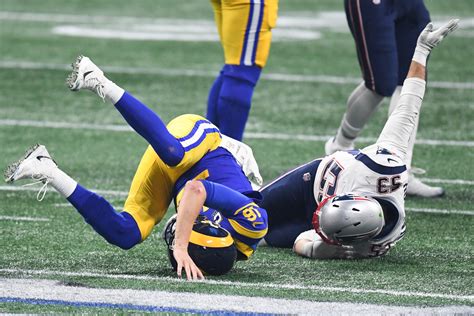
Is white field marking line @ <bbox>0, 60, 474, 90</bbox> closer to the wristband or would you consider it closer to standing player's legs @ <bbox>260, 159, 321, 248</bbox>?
the wristband

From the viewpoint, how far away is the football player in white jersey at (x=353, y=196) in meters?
4.88

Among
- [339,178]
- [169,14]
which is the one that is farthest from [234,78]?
[169,14]

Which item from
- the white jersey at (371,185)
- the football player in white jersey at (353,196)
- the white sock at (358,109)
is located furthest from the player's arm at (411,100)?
the white sock at (358,109)

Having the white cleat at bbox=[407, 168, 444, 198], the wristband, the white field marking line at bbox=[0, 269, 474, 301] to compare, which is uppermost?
the wristband

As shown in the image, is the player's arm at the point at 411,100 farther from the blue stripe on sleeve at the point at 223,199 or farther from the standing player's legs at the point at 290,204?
the blue stripe on sleeve at the point at 223,199

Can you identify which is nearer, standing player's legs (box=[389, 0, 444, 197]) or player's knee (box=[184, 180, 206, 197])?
player's knee (box=[184, 180, 206, 197])

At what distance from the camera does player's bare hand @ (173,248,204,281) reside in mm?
4613

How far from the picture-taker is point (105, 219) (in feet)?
15.6

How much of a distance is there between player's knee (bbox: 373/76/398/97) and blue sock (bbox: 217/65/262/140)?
28.2 inches

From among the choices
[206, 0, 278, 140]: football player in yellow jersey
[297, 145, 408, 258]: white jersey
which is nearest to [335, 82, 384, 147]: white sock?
[206, 0, 278, 140]: football player in yellow jersey

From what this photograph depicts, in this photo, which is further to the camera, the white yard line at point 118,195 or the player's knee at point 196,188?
the white yard line at point 118,195

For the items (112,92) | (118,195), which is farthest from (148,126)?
(118,195)

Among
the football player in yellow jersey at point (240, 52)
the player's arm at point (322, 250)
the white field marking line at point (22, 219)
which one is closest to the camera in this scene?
the player's arm at point (322, 250)

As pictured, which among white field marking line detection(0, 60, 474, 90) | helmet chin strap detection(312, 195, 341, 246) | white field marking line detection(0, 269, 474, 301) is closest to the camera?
white field marking line detection(0, 269, 474, 301)
